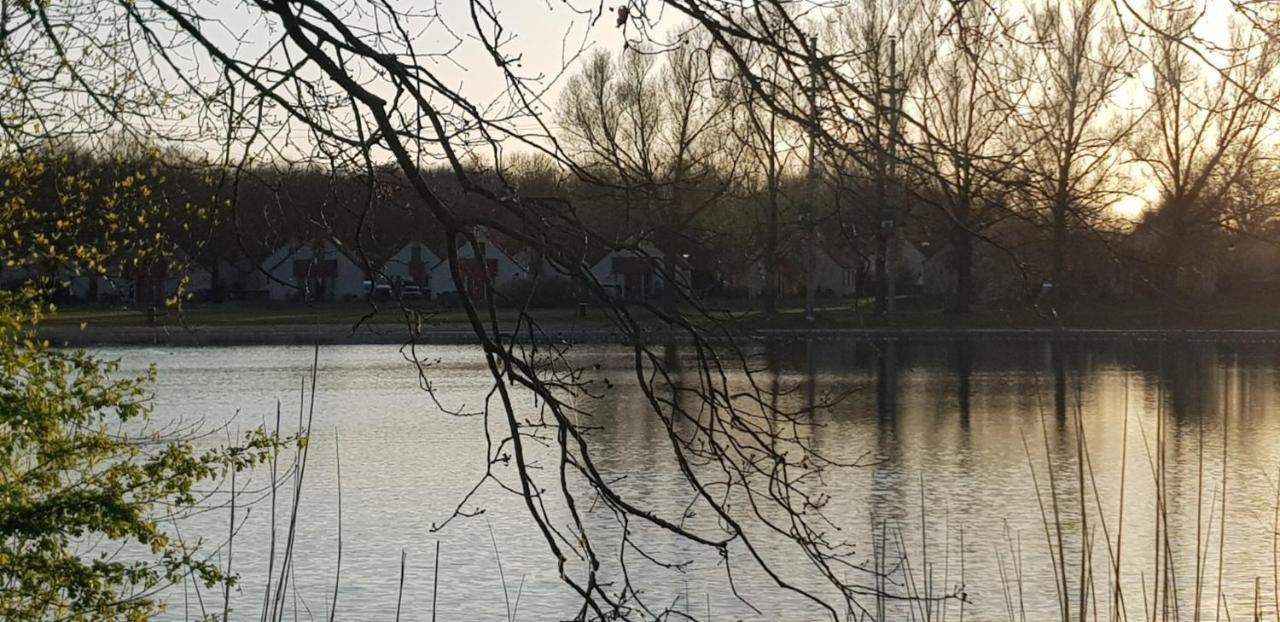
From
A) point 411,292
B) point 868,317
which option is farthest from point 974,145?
point 868,317

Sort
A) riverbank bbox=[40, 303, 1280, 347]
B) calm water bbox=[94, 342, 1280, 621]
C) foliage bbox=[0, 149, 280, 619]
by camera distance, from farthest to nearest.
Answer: riverbank bbox=[40, 303, 1280, 347]
calm water bbox=[94, 342, 1280, 621]
foliage bbox=[0, 149, 280, 619]

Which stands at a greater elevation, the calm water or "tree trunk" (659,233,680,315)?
"tree trunk" (659,233,680,315)

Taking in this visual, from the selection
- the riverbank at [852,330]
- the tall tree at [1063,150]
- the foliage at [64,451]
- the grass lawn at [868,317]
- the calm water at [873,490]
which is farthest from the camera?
the riverbank at [852,330]

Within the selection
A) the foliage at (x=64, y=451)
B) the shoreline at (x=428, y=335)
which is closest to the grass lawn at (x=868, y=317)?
the shoreline at (x=428, y=335)

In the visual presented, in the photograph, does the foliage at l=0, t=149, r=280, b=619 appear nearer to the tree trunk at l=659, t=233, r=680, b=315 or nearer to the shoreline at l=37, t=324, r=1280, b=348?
the tree trunk at l=659, t=233, r=680, b=315

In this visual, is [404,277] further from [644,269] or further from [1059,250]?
[1059,250]

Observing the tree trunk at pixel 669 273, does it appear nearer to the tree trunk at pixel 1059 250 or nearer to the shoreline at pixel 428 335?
the tree trunk at pixel 1059 250

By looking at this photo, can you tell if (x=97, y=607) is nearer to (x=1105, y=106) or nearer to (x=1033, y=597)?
(x=1105, y=106)

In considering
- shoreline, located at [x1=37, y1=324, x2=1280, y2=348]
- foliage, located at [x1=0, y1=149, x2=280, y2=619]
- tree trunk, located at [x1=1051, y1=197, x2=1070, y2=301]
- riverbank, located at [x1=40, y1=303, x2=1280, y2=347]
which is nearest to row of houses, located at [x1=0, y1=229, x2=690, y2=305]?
foliage, located at [x1=0, y1=149, x2=280, y2=619]

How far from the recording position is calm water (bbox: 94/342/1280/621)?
428 inches

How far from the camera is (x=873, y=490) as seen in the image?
15.6m

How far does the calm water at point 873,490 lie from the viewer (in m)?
10.9

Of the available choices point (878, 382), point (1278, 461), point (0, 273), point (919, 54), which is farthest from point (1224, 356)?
point (919, 54)

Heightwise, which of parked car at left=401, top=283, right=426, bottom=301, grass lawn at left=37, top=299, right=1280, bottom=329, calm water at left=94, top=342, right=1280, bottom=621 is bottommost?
calm water at left=94, top=342, right=1280, bottom=621
